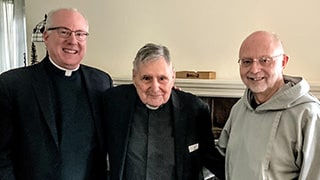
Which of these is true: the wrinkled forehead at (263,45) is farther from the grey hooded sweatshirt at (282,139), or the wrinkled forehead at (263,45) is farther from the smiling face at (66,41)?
the smiling face at (66,41)

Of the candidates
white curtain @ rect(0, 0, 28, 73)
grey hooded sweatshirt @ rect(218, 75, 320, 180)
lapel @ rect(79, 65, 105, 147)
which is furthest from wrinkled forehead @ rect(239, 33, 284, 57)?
white curtain @ rect(0, 0, 28, 73)

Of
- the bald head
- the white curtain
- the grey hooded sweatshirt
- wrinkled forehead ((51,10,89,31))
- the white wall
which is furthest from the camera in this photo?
the white curtain

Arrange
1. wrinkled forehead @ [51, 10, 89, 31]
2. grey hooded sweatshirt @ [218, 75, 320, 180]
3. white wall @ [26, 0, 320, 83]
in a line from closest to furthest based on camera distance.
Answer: grey hooded sweatshirt @ [218, 75, 320, 180] → wrinkled forehead @ [51, 10, 89, 31] → white wall @ [26, 0, 320, 83]

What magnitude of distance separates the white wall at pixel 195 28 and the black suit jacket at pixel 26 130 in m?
1.81

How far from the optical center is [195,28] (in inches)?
130

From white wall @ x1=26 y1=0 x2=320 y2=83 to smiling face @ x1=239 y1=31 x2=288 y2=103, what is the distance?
1506mm

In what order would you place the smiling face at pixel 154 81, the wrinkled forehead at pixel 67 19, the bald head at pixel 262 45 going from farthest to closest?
1. the wrinkled forehead at pixel 67 19
2. the smiling face at pixel 154 81
3. the bald head at pixel 262 45

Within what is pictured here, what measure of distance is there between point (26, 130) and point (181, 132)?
73 cm

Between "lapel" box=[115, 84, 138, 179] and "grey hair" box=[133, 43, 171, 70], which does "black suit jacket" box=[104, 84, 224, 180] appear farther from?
"grey hair" box=[133, 43, 171, 70]

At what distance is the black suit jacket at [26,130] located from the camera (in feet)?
5.56

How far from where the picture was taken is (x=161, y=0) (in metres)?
3.41

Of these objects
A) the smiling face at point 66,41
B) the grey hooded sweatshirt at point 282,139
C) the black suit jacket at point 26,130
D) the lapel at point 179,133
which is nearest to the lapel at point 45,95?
the black suit jacket at point 26,130

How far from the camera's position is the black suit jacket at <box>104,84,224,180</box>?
1.75 meters

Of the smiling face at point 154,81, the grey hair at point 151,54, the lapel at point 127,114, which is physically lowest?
the lapel at point 127,114
